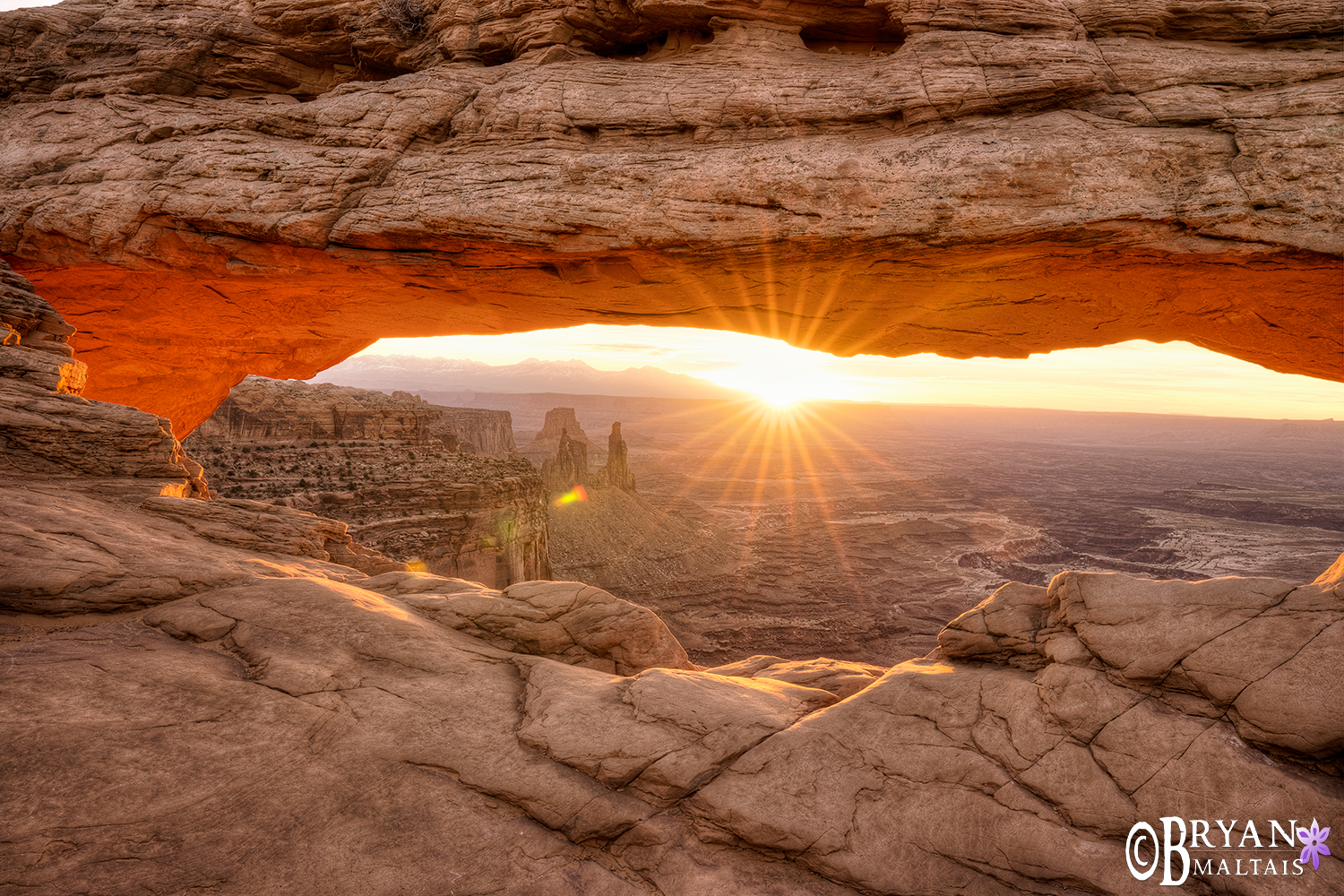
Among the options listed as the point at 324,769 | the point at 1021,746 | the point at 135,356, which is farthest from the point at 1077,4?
the point at 135,356

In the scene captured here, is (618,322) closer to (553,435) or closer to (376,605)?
(376,605)

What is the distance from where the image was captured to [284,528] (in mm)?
10078

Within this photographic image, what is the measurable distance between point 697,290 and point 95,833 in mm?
9637

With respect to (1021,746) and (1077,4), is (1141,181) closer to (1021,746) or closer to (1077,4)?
(1077,4)

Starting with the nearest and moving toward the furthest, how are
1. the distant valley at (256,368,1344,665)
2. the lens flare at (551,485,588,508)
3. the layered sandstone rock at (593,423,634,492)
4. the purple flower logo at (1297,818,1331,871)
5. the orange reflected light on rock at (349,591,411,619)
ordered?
the purple flower logo at (1297,818,1331,871) → the orange reflected light on rock at (349,591,411,619) → the distant valley at (256,368,1344,665) → the lens flare at (551,485,588,508) → the layered sandstone rock at (593,423,634,492)

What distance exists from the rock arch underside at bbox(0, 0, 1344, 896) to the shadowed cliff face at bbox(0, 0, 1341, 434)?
2.6 inches

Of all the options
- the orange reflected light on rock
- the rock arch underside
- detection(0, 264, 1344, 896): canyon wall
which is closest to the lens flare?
the rock arch underside

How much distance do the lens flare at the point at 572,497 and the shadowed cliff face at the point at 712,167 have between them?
43142mm

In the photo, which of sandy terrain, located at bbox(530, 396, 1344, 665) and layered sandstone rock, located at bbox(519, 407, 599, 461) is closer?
sandy terrain, located at bbox(530, 396, 1344, 665)

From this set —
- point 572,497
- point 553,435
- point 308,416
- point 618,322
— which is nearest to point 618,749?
point 618,322

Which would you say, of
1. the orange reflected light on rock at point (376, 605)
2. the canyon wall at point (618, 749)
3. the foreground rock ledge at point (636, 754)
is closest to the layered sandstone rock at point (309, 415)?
the canyon wall at point (618, 749)

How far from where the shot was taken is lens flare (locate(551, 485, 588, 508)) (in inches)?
2164

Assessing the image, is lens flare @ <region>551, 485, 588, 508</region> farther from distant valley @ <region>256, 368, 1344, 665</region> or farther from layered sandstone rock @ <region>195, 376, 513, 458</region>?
layered sandstone rock @ <region>195, 376, 513, 458</region>

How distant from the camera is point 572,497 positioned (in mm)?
56250
